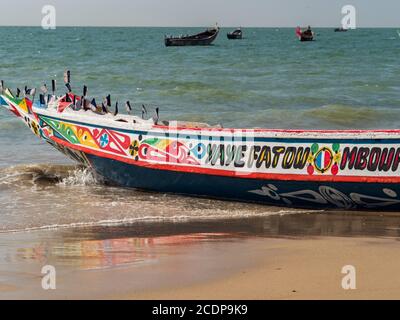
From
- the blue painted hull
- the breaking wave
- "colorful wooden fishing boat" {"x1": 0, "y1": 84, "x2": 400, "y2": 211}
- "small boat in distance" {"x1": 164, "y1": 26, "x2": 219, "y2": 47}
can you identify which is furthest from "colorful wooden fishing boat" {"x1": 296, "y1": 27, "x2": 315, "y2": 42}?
the blue painted hull

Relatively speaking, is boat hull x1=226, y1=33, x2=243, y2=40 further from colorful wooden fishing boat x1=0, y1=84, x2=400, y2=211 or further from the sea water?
colorful wooden fishing boat x1=0, y1=84, x2=400, y2=211

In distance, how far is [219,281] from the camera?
6.27 metres

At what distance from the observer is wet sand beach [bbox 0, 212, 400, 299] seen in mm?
6039

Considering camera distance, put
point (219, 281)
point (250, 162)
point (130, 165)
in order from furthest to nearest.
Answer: point (130, 165) → point (250, 162) → point (219, 281)

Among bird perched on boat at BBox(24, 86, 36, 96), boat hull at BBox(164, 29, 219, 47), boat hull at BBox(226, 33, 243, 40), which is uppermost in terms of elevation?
boat hull at BBox(226, 33, 243, 40)

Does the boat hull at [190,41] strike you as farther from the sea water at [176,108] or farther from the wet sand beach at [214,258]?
the wet sand beach at [214,258]

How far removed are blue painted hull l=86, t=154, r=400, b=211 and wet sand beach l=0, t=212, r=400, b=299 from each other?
20 cm

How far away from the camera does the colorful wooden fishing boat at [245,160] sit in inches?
345

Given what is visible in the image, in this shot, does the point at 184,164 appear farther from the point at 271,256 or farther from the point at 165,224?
the point at 271,256

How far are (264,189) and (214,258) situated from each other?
2.45 m

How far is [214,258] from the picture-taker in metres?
6.99
